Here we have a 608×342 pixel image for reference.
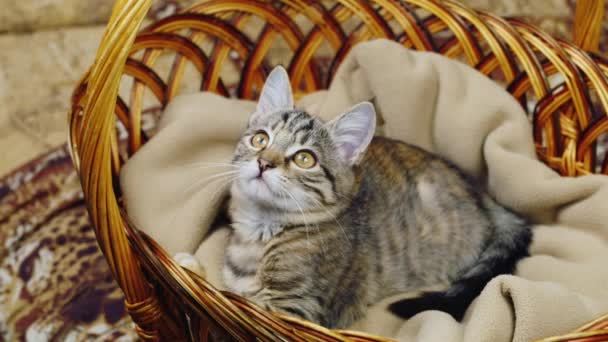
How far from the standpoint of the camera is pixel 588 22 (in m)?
1.50

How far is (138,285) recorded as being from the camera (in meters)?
1.01

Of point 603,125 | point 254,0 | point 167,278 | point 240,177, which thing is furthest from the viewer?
point 254,0

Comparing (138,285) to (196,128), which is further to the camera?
(196,128)

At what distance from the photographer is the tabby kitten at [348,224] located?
1115 mm

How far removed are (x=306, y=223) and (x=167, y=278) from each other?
0.98 feet

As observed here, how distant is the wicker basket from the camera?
874mm

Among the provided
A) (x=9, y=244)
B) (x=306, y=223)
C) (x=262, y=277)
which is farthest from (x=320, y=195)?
(x=9, y=244)

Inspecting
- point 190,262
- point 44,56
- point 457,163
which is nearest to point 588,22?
point 457,163

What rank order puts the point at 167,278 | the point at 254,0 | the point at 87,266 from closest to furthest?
the point at 167,278
the point at 87,266
the point at 254,0

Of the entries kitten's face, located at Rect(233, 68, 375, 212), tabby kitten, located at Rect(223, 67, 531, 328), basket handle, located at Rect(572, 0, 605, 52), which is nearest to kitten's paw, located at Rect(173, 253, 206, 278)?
tabby kitten, located at Rect(223, 67, 531, 328)

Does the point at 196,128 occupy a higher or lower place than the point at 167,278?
higher

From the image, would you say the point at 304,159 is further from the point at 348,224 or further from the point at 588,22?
the point at 588,22

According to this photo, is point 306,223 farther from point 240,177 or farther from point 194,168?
Answer: point 194,168

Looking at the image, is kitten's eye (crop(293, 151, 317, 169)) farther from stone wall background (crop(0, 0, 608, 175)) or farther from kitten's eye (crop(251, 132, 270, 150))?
stone wall background (crop(0, 0, 608, 175))
